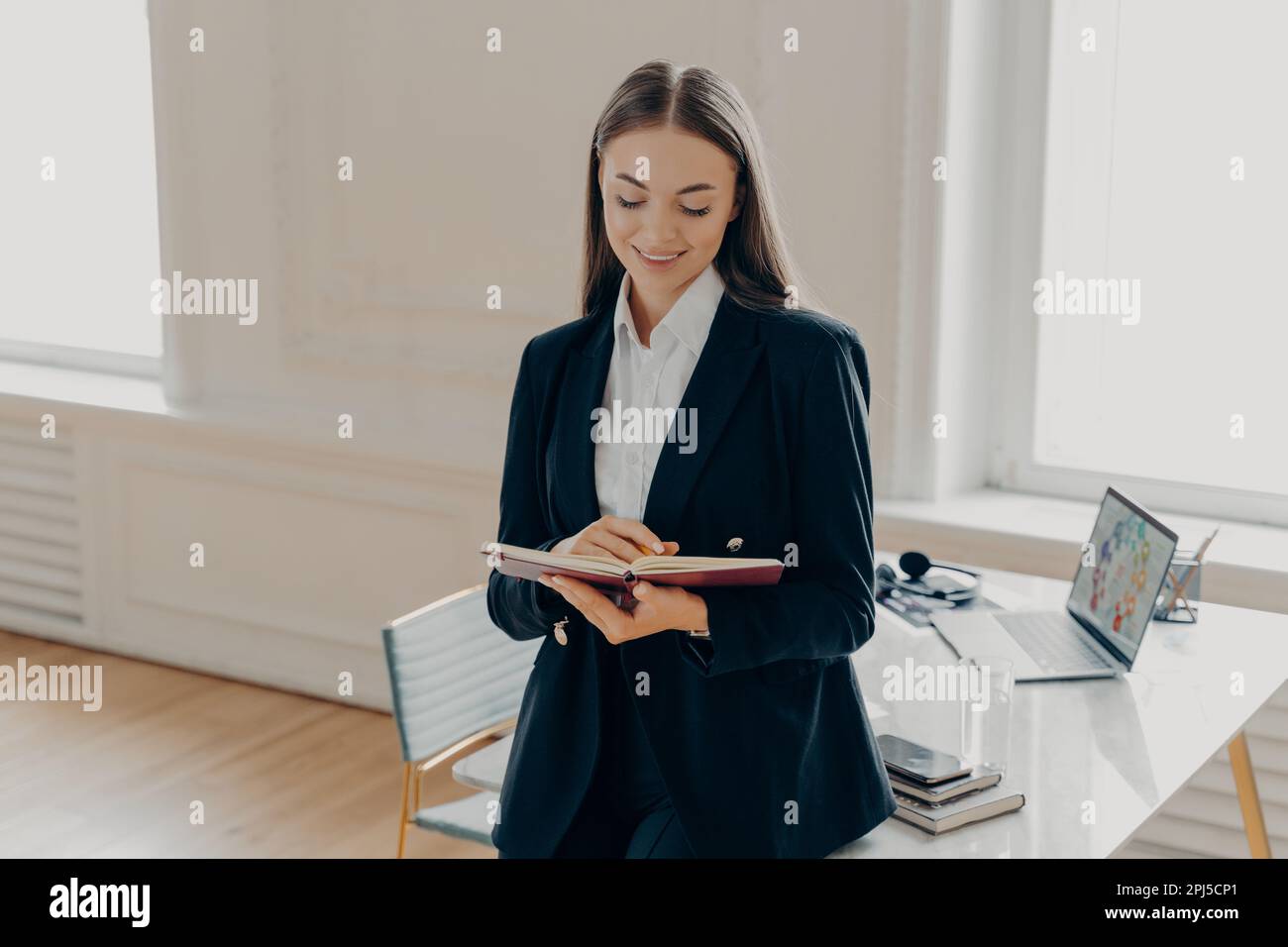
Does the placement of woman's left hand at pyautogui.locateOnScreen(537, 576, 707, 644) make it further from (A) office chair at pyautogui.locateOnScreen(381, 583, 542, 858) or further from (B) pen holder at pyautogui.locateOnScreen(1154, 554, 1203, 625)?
(B) pen holder at pyautogui.locateOnScreen(1154, 554, 1203, 625)

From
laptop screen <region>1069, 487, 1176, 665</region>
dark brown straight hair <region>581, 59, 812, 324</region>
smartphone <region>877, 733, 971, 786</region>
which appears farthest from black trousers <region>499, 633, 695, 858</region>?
laptop screen <region>1069, 487, 1176, 665</region>

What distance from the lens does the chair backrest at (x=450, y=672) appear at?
2.62m

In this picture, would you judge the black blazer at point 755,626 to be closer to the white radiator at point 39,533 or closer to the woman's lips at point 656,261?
the woman's lips at point 656,261

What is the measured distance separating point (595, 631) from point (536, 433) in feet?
0.86

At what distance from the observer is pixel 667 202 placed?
1.67 m

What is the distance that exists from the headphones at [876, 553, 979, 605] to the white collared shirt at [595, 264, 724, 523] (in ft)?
3.80

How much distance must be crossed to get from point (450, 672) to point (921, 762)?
1.08 m

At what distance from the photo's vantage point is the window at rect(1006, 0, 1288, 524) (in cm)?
322

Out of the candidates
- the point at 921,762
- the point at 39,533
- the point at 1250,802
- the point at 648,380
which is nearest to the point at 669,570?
the point at 648,380

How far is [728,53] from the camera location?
344 centimetres

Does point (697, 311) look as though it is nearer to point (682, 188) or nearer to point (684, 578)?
point (682, 188)

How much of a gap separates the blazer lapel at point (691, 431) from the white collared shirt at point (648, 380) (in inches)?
0.9

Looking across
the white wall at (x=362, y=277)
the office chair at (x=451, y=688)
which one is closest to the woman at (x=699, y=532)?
the office chair at (x=451, y=688)

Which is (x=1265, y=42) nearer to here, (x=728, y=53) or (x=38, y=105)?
(x=728, y=53)
